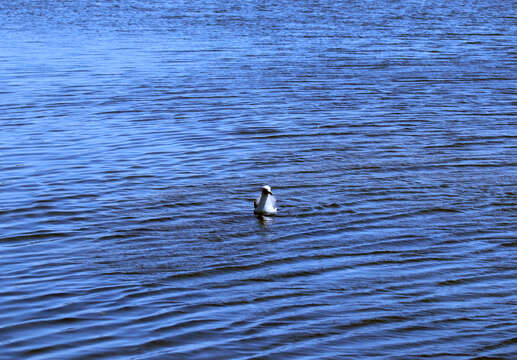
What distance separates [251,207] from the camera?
11.3 m

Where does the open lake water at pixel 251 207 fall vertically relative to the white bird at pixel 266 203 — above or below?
below

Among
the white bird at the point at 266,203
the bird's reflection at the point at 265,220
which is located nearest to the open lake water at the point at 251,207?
the bird's reflection at the point at 265,220

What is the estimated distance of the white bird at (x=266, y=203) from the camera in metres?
10.5

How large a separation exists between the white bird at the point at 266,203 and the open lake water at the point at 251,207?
125 mm

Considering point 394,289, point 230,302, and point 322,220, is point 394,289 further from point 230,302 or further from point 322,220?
point 322,220

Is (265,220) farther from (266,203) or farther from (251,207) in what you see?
(251,207)

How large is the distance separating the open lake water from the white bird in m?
0.13

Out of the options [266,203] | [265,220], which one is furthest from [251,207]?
[266,203]

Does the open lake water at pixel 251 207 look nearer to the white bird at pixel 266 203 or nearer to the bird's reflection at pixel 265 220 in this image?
the bird's reflection at pixel 265 220

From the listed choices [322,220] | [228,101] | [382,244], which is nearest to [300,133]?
[228,101]

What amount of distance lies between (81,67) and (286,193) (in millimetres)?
14019

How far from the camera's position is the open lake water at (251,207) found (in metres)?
7.61

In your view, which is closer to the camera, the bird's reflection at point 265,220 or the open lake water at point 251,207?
the open lake water at point 251,207

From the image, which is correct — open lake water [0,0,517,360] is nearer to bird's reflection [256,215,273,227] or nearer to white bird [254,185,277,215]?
bird's reflection [256,215,273,227]
